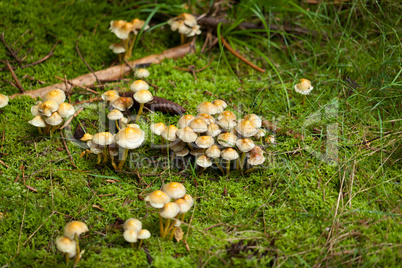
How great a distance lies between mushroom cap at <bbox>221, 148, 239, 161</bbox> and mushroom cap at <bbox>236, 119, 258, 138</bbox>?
207mm

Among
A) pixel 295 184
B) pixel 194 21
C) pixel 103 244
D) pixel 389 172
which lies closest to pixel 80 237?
pixel 103 244

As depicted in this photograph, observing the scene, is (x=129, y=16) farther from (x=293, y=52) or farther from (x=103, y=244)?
(x=103, y=244)

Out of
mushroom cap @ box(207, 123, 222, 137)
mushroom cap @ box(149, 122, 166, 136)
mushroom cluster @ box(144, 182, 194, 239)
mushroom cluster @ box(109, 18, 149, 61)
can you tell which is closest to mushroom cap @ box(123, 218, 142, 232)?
mushroom cluster @ box(144, 182, 194, 239)

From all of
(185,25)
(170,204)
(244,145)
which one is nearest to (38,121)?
(170,204)

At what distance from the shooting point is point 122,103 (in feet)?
11.7

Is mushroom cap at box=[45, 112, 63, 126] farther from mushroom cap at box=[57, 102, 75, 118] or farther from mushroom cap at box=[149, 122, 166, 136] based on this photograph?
mushroom cap at box=[149, 122, 166, 136]

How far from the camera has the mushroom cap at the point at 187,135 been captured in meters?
2.98

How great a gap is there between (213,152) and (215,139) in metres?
0.30

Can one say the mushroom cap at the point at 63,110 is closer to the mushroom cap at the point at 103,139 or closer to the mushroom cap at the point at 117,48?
the mushroom cap at the point at 103,139

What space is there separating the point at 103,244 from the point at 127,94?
187 cm

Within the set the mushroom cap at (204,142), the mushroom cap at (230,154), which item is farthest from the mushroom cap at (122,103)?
the mushroom cap at (230,154)

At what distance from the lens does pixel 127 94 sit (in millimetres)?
3896

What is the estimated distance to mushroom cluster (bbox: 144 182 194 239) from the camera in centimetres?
237

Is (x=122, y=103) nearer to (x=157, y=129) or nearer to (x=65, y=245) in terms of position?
(x=157, y=129)
